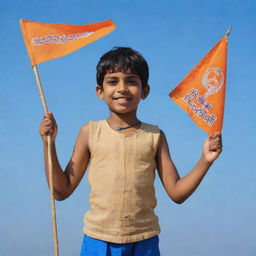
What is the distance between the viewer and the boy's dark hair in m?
2.66

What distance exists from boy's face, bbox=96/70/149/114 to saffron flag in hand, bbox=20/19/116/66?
377 mm

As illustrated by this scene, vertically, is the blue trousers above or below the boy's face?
below

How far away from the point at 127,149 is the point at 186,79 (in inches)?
26.0

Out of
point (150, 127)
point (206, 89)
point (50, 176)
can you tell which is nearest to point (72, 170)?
point (50, 176)

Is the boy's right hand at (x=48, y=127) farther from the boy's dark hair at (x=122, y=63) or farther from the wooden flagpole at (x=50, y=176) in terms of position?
the boy's dark hair at (x=122, y=63)

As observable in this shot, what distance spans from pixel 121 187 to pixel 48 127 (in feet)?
2.02

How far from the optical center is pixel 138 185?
99.3 inches

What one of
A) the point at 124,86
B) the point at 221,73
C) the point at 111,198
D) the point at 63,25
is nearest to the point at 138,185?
the point at 111,198

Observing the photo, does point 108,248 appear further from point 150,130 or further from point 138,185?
point 150,130

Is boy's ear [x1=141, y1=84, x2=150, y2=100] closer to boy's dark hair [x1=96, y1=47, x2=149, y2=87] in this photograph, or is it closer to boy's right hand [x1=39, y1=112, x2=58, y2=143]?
boy's dark hair [x1=96, y1=47, x2=149, y2=87]

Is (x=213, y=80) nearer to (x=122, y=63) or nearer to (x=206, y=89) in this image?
(x=206, y=89)

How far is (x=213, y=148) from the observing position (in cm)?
252

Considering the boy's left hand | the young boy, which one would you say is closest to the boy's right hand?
the young boy

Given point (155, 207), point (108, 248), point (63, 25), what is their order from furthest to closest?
point (63, 25) < point (155, 207) < point (108, 248)
